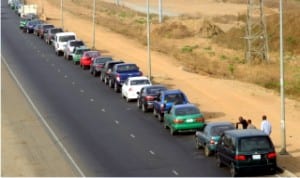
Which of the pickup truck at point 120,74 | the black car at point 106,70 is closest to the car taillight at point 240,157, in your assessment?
the pickup truck at point 120,74

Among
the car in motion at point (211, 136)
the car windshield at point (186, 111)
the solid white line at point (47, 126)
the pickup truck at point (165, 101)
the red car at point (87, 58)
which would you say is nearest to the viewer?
the solid white line at point (47, 126)

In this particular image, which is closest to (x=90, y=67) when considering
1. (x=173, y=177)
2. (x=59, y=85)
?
(x=59, y=85)

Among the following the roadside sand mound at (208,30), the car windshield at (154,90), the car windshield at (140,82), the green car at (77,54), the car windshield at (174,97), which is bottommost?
the car windshield at (174,97)

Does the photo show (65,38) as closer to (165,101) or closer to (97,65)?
(97,65)

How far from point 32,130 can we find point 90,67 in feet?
70.4

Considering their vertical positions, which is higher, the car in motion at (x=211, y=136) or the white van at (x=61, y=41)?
the white van at (x=61, y=41)

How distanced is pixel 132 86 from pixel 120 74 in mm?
3992

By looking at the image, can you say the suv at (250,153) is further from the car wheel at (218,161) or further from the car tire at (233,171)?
the car wheel at (218,161)

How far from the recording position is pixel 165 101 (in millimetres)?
41812

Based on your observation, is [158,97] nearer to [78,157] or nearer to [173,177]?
[78,157]

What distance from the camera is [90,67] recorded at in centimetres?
6156

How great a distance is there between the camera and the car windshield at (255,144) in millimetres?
28750

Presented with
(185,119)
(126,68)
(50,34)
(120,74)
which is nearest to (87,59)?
(126,68)

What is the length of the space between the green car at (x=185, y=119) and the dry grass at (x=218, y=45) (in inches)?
586
